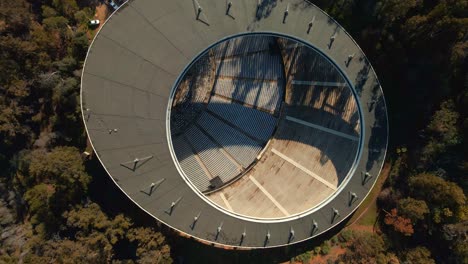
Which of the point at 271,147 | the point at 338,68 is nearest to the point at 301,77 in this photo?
the point at 338,68

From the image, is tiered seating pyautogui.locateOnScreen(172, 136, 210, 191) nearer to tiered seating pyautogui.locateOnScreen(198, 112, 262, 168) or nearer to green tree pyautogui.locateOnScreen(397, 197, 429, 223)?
tiered seating pyautogui.locateOnScreen(198, 112, 262, 168)

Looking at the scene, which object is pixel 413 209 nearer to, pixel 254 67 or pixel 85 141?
pixel 254 67

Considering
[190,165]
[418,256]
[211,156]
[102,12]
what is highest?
[102,12]

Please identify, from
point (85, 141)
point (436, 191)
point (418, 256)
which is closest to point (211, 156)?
point (85, 141)

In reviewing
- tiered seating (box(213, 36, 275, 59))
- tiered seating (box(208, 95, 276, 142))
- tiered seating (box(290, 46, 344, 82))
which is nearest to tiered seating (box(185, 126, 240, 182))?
tiered seating (box(208, 95, 276, 142))

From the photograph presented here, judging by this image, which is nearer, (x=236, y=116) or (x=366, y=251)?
(x=366, y=251)

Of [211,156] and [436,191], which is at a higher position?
[436,191]

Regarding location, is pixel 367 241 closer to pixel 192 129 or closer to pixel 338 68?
pixel 338 68
